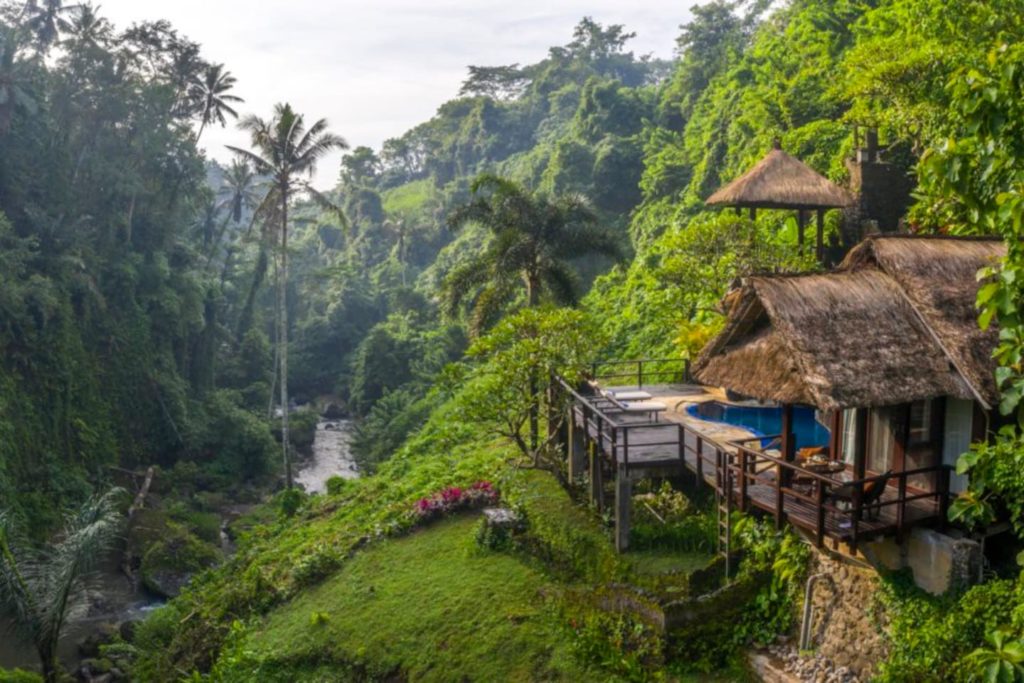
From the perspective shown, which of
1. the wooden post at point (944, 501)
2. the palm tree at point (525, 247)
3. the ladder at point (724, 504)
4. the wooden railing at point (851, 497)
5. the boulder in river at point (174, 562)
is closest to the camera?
the wooden railing at point (851, 497)

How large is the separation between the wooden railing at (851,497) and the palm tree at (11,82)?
106 ft

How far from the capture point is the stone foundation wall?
10.2m

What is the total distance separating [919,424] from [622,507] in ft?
15.4

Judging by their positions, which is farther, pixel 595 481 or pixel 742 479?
pixel 595 481

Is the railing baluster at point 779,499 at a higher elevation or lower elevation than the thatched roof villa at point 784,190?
lower

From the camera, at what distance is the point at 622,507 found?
13484 mm

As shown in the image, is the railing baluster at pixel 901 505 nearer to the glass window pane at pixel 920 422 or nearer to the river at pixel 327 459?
the glass window pane at pixel 920 422

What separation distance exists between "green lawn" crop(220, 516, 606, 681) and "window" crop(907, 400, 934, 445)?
215 inches

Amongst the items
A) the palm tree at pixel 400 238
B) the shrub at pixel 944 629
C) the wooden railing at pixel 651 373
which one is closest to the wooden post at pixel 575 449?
the wooden railing at pixel 651 373

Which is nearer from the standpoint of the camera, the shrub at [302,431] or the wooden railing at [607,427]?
the wooden railing at [607,427]

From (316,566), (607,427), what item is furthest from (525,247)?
(316,566)

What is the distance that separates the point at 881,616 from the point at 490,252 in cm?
1615

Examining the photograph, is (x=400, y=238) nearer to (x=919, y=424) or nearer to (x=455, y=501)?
(x=455, y=501)

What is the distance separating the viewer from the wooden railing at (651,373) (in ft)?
67.9
